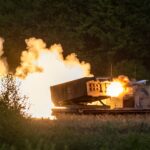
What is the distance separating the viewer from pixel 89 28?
57.4 meters

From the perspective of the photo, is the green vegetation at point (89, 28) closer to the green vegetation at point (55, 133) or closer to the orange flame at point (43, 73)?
the orange flame at point (43, 73)

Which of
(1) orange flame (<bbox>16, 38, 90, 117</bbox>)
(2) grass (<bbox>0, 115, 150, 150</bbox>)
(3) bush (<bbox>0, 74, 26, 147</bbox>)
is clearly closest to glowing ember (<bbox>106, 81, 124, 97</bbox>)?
(1) orange flame (<bbox>16, 38, 90, 117</bbox>)

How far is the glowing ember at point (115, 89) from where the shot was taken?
38156 millimetres

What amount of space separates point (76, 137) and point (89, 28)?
35948 millimetres

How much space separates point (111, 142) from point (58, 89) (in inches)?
707

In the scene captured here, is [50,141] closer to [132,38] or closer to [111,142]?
[111,142]

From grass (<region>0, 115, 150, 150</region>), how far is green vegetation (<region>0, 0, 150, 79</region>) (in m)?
29.7

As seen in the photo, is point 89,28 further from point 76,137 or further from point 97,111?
point 76,137

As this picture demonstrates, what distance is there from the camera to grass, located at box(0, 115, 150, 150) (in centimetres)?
1994

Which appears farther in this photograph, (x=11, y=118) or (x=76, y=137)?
(x=11, y=118)

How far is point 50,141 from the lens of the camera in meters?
20.9

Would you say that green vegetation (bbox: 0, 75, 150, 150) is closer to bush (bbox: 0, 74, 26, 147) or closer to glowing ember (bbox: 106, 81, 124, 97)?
bush (bbox: 0, 74, 26, 147)

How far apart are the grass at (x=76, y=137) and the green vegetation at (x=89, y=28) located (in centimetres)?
2970

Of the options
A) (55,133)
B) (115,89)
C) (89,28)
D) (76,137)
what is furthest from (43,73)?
(76,137)
